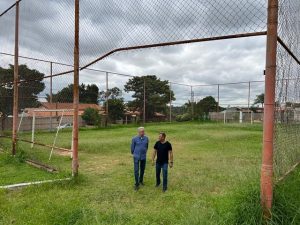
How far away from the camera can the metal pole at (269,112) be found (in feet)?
14.5

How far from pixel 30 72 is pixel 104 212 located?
1550cm

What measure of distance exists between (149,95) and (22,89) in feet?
48.3

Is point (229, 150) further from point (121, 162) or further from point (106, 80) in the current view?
point (106, 80)

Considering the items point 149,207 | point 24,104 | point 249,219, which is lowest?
point 149,207

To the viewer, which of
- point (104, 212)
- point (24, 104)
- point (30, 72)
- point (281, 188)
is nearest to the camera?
point (281, 188)

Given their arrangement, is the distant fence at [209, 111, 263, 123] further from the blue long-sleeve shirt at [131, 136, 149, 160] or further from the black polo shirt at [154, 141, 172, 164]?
the black polo shirt at [154, 141, 172, 164]

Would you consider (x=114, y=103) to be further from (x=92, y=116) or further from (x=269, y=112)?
(x=269, y=112)

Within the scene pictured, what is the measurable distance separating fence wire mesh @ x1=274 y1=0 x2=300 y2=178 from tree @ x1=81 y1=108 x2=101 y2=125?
2121 cm

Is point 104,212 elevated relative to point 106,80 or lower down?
lower down

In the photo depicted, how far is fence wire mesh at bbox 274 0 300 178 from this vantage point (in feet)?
18.2

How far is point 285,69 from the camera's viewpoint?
6.13m

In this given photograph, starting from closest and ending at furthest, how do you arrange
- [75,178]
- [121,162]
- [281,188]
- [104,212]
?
[281,188] → [104,212] → [75,178] → [121,162]

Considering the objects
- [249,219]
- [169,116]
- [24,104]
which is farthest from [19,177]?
[169,116]

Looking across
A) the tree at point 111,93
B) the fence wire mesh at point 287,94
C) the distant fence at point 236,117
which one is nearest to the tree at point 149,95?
the tree at point 111,93
